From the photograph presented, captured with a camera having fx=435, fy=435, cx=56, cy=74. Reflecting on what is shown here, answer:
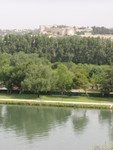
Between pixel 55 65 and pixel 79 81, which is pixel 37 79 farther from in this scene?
pixel 55 65

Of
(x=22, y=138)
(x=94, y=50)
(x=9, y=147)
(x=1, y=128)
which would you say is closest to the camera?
(x=9, y=147)

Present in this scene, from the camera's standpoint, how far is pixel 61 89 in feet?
168

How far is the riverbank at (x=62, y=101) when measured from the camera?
144ft

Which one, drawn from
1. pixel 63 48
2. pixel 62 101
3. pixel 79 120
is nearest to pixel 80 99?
pixel 62 101

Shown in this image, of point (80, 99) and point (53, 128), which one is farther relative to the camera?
point (80, 99)

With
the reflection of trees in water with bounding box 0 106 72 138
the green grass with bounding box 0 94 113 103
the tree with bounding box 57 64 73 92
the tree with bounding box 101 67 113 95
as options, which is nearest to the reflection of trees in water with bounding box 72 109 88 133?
the reflection of trees in water with bounding box 0 106 72 138

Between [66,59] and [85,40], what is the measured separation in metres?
5.38

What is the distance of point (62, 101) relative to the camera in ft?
152

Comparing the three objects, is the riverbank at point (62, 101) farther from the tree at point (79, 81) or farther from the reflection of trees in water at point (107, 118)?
the reflection of trees in water at point (107, 118)

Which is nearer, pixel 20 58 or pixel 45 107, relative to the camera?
pixel 45 107

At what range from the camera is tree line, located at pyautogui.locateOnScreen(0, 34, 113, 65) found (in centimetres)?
7562

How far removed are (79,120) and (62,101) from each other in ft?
29.8

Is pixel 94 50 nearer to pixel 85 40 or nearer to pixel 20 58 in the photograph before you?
pixel 85 40

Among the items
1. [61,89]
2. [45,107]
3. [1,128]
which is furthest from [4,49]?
[1,128]
